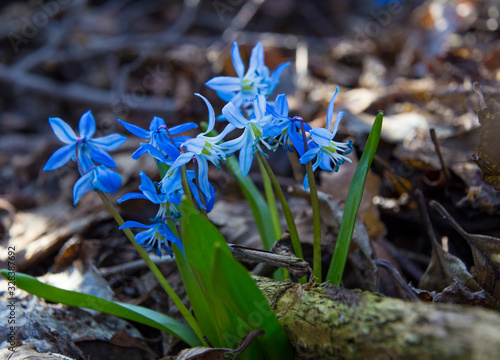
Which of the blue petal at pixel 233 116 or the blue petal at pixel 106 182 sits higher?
the blue petal at pixel 233 116

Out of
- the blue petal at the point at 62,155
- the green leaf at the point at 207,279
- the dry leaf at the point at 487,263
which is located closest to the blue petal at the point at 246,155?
the green leaf at the point at 207,279

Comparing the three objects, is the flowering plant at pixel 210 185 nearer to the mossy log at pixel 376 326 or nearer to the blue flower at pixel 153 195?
the blue flower at pixel 153 195

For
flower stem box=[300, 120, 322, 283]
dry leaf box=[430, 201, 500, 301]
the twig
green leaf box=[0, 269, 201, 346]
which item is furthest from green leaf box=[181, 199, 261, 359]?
the twig

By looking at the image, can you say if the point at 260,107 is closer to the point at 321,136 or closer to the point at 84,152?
the point at 321,136

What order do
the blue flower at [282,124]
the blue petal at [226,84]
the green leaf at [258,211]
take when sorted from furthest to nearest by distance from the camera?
the green leaf at [258,211] < the blue petal at [226,84] < the blue flower at [282,124]

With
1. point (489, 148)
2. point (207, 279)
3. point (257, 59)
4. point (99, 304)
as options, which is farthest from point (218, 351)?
point (489, 148)

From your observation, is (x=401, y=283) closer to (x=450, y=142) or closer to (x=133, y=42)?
(x=450, y=142)

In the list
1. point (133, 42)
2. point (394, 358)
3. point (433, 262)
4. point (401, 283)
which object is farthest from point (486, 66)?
point (133, 42)
